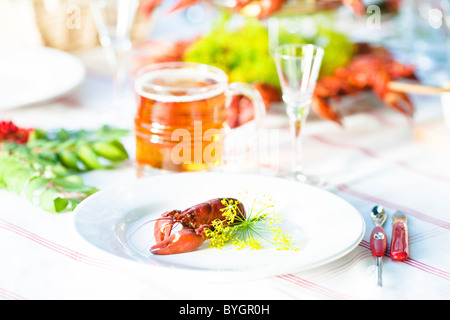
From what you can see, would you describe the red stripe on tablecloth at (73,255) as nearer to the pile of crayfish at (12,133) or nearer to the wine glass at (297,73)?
the pile of crayfish at (12,133)

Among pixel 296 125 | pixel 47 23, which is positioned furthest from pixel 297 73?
pixel 47 23

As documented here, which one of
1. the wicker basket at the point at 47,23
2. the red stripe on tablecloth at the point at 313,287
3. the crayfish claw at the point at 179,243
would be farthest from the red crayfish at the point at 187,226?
the wicker basket at the point at 47,23

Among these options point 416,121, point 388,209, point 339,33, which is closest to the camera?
point 388,209

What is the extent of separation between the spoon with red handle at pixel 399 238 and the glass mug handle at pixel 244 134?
0.96 ft

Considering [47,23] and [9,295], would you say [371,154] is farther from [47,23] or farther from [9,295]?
[47,23]

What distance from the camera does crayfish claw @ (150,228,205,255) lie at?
0.74 meters

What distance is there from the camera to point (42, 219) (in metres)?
0.87

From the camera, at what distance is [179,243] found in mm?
739

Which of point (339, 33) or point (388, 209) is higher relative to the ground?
point (339, 33)

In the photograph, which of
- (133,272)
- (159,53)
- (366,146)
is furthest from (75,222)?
(159,53)

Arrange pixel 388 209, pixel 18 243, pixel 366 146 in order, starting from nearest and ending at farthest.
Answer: pixel 18 243, pixel 388 209, pixel 366 146

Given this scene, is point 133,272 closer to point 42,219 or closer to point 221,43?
point 42,219

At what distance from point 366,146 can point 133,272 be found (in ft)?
1.95

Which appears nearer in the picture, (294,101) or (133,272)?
(133,272)
